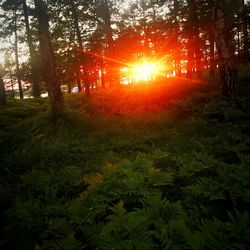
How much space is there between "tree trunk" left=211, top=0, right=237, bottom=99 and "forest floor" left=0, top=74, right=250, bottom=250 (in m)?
0.82

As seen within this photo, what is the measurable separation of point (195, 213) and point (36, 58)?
1000 inches

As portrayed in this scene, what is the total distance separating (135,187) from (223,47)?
786 cm

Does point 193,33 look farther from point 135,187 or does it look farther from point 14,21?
point 14,21

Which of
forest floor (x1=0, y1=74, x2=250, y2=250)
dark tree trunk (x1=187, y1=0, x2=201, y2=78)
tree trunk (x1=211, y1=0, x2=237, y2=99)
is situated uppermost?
dark tree trunk (x1=187, y1=0, x2=201, y2=78)

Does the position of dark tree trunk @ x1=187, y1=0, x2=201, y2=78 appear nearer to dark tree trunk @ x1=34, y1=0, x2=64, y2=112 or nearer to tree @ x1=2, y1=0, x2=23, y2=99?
dark tree trunk @ x1=34, y1=0, x2=64, y2=112

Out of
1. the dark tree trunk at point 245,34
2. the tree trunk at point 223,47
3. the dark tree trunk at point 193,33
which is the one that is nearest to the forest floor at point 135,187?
the tree trunk at point 223,47

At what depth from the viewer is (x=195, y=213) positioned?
3.92 meters

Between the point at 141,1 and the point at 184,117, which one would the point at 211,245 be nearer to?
the point at 184,117

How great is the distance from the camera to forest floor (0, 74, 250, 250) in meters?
3.42

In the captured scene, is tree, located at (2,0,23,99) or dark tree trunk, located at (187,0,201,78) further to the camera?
tree, located at (2,0,23,99)

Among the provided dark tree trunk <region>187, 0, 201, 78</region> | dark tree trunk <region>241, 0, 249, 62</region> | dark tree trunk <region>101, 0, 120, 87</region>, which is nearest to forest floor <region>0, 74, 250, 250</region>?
dark tree trunk <region>187, 0, 201, 78</region>

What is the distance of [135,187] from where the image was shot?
471 centimetres

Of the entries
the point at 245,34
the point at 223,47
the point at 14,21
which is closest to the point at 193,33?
the point at 245,34

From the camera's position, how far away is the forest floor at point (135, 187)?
342cm
